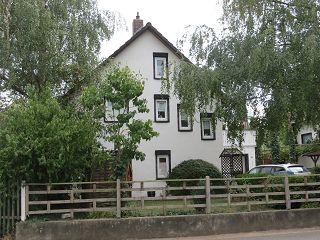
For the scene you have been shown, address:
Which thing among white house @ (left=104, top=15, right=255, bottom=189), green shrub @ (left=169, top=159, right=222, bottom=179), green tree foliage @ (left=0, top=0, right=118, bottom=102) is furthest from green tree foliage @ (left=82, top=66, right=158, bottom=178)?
white house @ (left=104, top=15, right=255, bottom=189)

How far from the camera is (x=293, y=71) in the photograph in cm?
1620

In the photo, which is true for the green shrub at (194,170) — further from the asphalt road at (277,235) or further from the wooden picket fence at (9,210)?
the wooden picket fence at (9,210)

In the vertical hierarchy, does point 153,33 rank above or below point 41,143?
above

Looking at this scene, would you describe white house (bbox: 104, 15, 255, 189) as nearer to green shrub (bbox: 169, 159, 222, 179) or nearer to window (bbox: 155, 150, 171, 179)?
window (bbox: 155, 150, 171, 179)

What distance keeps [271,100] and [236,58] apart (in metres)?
1.99

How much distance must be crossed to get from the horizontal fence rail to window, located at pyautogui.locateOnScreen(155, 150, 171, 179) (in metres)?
9.47

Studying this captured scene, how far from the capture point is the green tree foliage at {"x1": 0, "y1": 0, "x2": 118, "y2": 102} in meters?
18.9

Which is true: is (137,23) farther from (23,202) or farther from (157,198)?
(23,202)

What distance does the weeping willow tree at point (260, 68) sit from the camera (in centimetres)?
1614

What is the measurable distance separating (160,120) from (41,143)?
44.2 feet

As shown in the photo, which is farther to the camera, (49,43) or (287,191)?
(49,43)

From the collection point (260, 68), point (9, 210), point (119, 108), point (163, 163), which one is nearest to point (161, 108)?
point (163, 163)

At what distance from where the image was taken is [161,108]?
26969mm

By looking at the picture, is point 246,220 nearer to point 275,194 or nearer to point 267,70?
point 275,194
